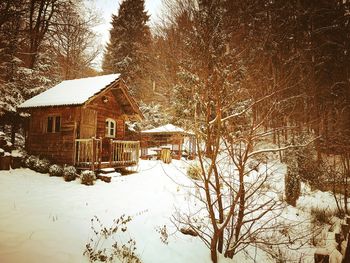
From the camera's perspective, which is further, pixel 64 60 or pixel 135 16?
pixel 135 16

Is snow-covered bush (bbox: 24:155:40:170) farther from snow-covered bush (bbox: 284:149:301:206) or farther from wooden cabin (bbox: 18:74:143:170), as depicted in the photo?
snow-covered bush (bbox: 284:149:301:206)

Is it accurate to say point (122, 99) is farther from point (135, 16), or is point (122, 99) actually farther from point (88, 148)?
point (135, 16)

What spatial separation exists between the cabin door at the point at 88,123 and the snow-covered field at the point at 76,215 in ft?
10.2

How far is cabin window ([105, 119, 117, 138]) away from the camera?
16469 millimetres

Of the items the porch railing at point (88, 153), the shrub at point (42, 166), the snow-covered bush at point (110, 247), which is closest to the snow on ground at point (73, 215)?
the snow-covered bush at point (110, 247)

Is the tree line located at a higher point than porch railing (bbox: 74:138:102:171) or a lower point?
higher

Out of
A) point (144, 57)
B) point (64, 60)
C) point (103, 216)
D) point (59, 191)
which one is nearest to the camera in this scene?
point (103, 216)

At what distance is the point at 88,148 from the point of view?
45.6 feet

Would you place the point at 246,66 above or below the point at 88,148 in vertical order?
above

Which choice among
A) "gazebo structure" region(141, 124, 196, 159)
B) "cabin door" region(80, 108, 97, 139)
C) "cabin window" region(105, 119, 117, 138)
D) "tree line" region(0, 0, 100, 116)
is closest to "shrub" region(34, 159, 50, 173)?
"cabin door" region(80, 108, 97, 139)

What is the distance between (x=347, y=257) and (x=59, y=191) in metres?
9.22

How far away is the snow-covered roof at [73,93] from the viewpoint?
13695 mm

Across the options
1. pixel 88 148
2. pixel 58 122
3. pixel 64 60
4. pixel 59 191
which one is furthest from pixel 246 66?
pixel 64 60

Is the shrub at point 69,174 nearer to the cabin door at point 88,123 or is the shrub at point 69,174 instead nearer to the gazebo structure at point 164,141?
the cabin door at point 88,123
